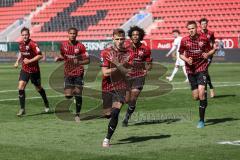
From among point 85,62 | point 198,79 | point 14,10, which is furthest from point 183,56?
point 14,10

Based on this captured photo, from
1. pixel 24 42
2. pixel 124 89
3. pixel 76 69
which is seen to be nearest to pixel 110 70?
pixel 124 89

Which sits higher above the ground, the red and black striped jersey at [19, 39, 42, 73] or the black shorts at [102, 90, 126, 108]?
the red and black striped jersey at [19, 39, 42, 73]

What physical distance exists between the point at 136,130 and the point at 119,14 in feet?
138

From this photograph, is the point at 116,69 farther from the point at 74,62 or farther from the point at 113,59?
the point at 74,62

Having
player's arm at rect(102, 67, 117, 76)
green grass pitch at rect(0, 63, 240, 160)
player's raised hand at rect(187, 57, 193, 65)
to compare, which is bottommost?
green grass pitch at rect(0, 63, 240, 160)

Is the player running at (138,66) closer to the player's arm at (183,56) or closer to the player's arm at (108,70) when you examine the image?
the player's arm at (183,56)

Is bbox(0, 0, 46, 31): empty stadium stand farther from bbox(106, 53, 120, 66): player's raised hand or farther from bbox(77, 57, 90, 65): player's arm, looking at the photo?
bbox(106, 53, 120, 66): player's raised hand

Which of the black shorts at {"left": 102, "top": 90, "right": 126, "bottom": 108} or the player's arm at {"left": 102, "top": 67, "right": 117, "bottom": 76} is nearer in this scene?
the player's arm at {"left": 102, "top": 67, "right": 117, "bottom": 76}

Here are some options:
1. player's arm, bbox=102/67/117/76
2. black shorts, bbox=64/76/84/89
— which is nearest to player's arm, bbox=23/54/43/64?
black shorts, bbox=64/76/84/89

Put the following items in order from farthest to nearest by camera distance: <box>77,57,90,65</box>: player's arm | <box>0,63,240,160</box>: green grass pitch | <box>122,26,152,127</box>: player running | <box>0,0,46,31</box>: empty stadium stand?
1. <box>0,0,46,31</box>: empty stadium stand
2. <box>77,57,90,65</box>: player's arm
3. <box>122,26,152,127</box>: player running
4. <box>0,63,240,160</box>: green grass pitch

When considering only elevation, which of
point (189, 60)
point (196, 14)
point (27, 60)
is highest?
point (196, 14)

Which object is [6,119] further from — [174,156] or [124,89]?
[174,156]

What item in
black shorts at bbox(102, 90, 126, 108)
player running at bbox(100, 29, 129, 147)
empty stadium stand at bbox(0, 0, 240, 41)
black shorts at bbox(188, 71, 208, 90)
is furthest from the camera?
empty stadium stand at bbox(0, 0, 240, 41)

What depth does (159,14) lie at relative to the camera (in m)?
50.7
